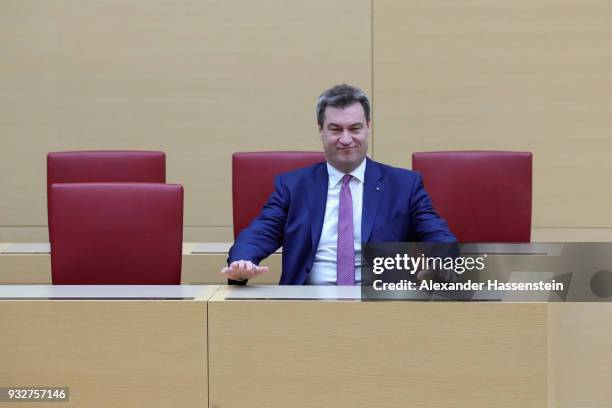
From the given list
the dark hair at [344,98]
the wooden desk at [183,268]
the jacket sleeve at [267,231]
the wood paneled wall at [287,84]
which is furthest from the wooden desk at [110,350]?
the wood paneled wall at [287,84]

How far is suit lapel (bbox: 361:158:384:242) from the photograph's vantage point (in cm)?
250

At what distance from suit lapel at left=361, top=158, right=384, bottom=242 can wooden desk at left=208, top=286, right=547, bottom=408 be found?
0.72 m

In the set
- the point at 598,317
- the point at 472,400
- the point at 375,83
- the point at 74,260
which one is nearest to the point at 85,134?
the point at 375,83

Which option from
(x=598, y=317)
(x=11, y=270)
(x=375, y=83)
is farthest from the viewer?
(x=375, y=83)

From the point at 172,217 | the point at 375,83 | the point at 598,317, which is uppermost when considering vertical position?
the point at 375,83

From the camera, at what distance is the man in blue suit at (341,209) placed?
8.20ft

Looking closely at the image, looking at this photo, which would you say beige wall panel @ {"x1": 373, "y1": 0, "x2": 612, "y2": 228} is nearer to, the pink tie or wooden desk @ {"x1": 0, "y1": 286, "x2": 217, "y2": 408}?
the pink tie

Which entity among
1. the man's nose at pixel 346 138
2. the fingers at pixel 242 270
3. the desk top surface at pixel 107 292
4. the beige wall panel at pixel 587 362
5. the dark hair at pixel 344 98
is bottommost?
the beige wall panel at pixel 587 362

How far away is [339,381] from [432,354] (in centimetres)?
19

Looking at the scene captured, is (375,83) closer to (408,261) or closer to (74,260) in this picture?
(74,260)

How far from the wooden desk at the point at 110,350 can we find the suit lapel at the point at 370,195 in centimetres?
79

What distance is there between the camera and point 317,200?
2.56 metres

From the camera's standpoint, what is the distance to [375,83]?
14.3 ft

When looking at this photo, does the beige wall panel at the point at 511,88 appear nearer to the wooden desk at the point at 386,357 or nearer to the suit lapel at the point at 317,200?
the suit lapel at the point at 317,200
